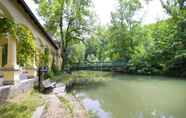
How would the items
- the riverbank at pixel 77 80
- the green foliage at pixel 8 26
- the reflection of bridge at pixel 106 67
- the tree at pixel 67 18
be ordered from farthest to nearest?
1. the reflection of bridge at pixel 106 67
2. the tree at pixel 67 18
3. the riverbank at pixel 77 80
4. the green foliage at pixel 8 26

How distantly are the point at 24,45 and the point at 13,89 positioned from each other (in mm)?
1525

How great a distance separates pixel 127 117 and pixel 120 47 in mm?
28781

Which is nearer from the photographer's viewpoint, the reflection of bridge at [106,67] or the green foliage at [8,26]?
the green foliage at [8,26]

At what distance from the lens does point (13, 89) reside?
24.1 ft

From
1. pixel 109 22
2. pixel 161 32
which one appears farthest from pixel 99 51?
pixel 161 32

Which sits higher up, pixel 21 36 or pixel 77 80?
pixel 21 36

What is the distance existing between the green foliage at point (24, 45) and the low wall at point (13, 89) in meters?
0.88

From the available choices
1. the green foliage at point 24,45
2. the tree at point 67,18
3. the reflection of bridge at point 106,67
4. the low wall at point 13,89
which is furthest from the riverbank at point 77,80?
the reflection of bridge at point 106,67

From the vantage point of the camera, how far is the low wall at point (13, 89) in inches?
260

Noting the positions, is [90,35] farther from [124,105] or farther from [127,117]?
[127,117]

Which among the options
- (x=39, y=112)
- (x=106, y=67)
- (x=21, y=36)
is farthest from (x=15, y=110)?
(x=106, y=67)

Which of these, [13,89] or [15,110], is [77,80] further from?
[15,110]

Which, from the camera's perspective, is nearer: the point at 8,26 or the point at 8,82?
the point at 8,26

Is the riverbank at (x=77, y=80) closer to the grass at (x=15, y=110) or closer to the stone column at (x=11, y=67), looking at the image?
the stone column at (x=11, y=67)
